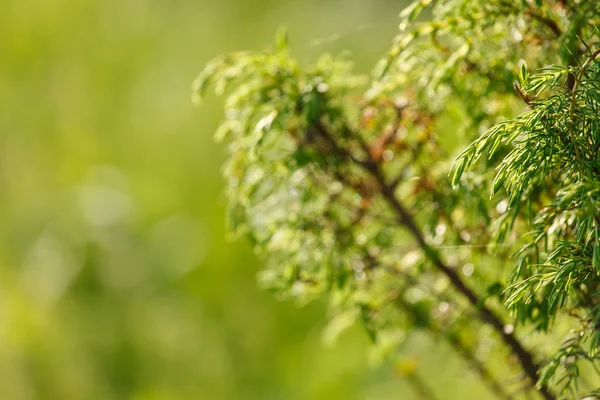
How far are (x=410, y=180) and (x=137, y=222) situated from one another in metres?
2.52

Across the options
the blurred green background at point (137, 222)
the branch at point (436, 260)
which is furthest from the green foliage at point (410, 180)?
the blurred green background at point (137, 222)

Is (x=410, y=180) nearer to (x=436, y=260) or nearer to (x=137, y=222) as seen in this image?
(x=436, y=260)

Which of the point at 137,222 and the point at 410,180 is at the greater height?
the point at 137,222

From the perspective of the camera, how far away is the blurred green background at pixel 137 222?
3.04 meters

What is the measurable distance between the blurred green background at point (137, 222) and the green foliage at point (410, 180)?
38.2 inches

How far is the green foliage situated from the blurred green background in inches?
38.2

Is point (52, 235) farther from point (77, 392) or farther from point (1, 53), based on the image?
point (1, 53)

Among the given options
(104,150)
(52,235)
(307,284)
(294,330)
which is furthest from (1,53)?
(307,284)

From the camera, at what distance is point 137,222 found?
360 centimetres

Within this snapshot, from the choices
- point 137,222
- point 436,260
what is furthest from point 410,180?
point 137,222

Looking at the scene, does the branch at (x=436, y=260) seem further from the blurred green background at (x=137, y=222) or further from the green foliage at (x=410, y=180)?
the blurred green background at (x=137, y=222)

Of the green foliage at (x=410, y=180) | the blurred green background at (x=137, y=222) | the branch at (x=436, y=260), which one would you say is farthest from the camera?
the blurred green background at (x=137, y=222)

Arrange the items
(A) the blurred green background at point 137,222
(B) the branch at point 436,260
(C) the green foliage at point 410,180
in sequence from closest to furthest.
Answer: (C) the green foliage at point 410,180
(B) the branch at point 436,260
(A) the blurred green background at point 137,222

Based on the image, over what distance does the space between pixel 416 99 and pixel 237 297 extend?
221 cm
